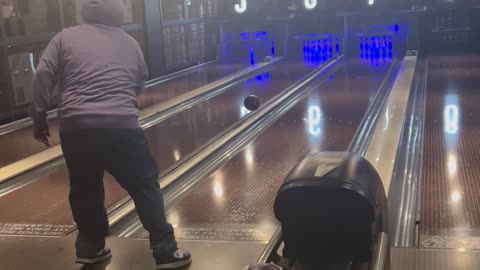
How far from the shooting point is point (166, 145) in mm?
5336

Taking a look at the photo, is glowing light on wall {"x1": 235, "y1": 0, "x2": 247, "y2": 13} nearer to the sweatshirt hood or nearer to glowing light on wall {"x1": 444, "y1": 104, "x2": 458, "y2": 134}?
glowing light on wall {"x1": 444, "y1": 104, "x2": 458, "y2": 134}

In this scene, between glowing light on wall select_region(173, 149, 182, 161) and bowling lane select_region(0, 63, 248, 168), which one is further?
bowling lane select_region(0, 63, 248, 168)

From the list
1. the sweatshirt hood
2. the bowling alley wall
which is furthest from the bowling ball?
the bowling alley wall

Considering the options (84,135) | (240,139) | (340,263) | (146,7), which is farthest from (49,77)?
(146,7)

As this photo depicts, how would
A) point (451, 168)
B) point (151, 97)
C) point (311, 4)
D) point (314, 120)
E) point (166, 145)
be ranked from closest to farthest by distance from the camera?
point (451, 168), point (166, 145), point (314, 120), point (151, 97), point (311, 4)

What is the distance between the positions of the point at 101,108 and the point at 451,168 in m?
2.58

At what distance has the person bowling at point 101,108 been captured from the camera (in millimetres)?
2521

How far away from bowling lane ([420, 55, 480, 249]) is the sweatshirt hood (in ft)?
5.67

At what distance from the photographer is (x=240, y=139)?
548 cm

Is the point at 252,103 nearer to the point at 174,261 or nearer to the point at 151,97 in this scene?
the point at 151,97

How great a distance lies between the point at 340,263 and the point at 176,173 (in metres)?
2.32

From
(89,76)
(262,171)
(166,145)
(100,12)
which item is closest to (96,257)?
(89,76)

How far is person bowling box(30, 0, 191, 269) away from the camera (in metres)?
2.52

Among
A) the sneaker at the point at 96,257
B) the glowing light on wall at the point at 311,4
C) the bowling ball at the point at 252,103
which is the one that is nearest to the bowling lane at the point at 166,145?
the bowling ball at the point at 252,103
